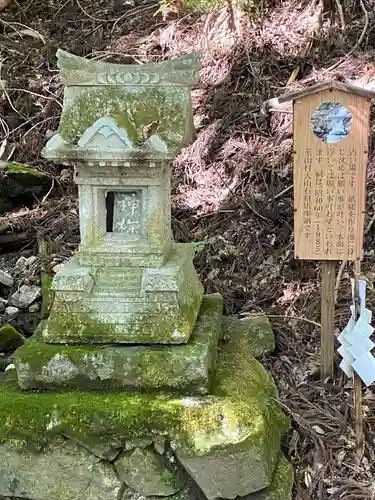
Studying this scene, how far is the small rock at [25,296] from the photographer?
19.4 feet

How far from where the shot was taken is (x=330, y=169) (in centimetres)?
392

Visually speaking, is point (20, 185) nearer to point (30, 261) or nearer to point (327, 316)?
point (30, 261)

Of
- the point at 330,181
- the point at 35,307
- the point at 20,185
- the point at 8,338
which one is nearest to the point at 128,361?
the point at 330,181

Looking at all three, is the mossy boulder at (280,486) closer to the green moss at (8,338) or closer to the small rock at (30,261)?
the green moss at (8,338)

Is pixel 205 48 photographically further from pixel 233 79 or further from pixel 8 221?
pixel 8 221

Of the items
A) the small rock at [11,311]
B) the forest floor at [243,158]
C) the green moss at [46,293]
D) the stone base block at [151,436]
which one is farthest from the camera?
the small rock at [11,311]

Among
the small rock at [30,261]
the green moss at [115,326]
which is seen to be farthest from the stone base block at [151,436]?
the small rock at [30,261]

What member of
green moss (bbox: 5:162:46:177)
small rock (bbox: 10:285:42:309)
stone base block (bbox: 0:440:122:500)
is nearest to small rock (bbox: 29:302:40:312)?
small rock (bbox: 10:285:42:309)

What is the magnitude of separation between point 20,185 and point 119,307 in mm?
4018

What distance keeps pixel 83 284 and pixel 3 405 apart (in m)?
0.76

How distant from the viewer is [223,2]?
7664 mm

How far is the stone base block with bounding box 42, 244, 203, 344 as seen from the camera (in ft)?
12.2

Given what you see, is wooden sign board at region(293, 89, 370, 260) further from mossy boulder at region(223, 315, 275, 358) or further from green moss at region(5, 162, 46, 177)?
green moss at region(5, 162, 46, 177)

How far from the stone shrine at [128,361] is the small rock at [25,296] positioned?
1.97m
